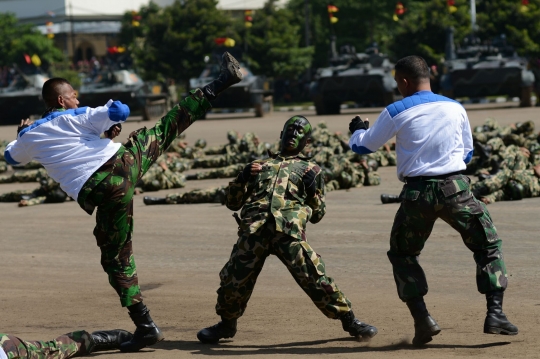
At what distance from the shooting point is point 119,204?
619 centimetres

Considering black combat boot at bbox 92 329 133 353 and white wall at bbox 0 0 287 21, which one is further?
white wall at bbox 0 0 287 21

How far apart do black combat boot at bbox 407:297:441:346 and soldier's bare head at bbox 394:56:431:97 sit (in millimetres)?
1183

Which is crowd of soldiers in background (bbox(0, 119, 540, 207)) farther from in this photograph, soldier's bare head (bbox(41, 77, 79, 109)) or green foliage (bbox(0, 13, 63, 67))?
green foliage (bbox(0, 13, 63, 67))

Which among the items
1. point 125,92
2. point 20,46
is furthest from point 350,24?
point 125,92

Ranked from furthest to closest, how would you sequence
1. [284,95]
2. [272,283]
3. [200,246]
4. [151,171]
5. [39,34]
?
1. [39,34]
2. [284,95]
3. [151,171]
4. [200,246]
5. [272,283]

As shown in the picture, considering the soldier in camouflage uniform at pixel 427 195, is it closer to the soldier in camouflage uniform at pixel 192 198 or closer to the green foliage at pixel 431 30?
the soldier in camouflage uniform at pixel 192 198

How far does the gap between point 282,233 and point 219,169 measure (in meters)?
10.6

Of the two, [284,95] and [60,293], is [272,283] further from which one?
[284,95]

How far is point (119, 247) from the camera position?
6203mm

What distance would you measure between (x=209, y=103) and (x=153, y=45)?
43848 millimetres

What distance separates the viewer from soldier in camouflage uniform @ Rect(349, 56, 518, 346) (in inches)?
237

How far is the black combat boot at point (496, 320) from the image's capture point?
5938mm

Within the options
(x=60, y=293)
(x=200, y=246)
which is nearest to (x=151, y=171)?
(x=200, y=246)

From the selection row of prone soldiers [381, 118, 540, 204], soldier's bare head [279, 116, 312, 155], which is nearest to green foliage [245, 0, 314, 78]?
row of prone soldiers [381, 118, 540, 204]
